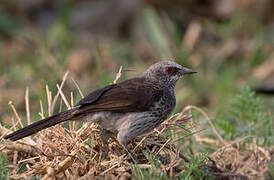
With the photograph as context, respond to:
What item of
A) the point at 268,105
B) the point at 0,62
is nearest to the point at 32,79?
the point at 0,62

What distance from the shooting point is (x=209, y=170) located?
4531 millimetres

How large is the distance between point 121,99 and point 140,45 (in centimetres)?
687

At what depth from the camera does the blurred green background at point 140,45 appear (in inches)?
336

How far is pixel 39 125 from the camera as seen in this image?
4508 mm

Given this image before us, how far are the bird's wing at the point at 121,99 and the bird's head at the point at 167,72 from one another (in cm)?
36

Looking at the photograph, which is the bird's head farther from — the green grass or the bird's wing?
the green grass

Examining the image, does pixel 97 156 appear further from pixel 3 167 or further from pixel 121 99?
pixel 3 167

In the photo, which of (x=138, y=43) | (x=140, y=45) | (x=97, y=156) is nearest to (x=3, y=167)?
(x=97, y=156)

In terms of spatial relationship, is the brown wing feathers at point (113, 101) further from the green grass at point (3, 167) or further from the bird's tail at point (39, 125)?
the green grass at point (3, 167)

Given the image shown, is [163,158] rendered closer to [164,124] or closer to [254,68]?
[164,124]

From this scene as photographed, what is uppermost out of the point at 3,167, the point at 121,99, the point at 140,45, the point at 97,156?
the point at 121,99

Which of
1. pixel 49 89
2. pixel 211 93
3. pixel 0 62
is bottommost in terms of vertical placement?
pixel 211 93

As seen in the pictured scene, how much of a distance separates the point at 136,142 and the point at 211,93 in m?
4.10

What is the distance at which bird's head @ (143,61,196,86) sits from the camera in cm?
554
